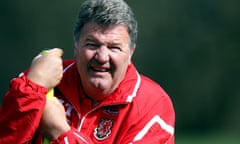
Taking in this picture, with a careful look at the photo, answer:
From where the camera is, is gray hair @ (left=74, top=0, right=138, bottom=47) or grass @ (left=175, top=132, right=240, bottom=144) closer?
gray hair @ (left=74, top=0, right=138, bottom=47)

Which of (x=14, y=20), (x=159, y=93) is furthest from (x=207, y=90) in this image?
(x=159, y=93)

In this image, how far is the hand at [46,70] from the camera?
2988 mm

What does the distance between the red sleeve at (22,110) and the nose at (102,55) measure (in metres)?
0.35

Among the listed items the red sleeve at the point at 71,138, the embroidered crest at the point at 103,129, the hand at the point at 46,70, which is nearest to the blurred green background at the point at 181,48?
the embroidered crest at the point at 103,129

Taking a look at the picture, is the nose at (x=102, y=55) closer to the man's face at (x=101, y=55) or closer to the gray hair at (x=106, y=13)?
the man's face at (x=101, y=55)

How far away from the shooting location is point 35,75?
2990 millimetres

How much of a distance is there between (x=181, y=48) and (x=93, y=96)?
4658 millimetres

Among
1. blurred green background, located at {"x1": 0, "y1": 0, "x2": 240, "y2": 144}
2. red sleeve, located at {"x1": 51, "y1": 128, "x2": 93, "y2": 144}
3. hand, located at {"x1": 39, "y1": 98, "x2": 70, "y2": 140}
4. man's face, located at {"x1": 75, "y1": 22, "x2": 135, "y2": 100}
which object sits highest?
man's face, located at {"x1": 75, "y1": 22, "x2": 135, "y2": 100}

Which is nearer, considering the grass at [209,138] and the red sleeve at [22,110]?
the red sleeve at [22,110]

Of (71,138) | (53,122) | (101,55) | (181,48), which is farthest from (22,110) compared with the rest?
(181,48)

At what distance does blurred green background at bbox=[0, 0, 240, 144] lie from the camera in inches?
314

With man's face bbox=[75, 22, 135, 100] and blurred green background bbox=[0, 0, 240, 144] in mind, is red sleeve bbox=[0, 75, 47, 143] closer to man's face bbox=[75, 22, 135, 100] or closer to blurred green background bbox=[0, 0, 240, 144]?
man's face bbox=[75, 22, 135, 100]

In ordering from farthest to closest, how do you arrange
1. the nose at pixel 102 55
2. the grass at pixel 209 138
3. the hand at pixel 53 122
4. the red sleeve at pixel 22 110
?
the grass at pixel 209 138
the nose at pixel 102 55
the hand at pixel 53 122
the red sleeve at pixel 22 110

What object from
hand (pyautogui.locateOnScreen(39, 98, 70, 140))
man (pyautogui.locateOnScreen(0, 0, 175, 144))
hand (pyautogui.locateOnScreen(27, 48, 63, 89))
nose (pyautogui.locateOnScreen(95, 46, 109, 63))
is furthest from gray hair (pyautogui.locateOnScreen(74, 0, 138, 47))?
hand (pyautogui.locateOnScreen(39, 98, 70, 140))
